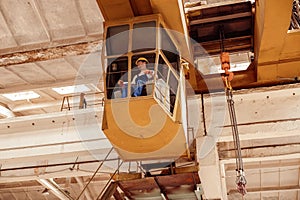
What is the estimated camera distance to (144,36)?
6082 millimetres

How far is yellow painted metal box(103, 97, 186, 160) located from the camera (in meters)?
5.52

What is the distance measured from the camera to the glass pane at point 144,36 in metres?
6.02

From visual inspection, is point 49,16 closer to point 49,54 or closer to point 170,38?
point 49,54

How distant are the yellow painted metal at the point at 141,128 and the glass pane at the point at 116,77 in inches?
8.0

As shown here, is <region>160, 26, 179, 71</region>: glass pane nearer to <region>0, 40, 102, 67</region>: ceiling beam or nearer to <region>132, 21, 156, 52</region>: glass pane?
<region>132, 21, 156, 52</region>: glass pane

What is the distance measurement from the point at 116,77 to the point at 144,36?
777mm

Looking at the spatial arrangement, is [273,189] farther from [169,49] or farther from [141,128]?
[141,128]

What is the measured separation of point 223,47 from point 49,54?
376 centimetres

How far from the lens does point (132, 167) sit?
977 cm

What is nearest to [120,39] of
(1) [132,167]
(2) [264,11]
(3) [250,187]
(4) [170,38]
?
(4) [170,38]

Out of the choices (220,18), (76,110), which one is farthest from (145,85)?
(76,110)

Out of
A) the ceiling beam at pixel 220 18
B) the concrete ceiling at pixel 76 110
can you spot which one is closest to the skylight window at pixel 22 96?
the concrete ceiling at pixel 76 110

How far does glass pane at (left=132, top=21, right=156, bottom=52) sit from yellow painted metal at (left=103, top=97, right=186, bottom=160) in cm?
98

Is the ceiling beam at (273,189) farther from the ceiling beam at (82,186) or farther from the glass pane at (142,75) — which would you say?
the glass pane at (142,75)
